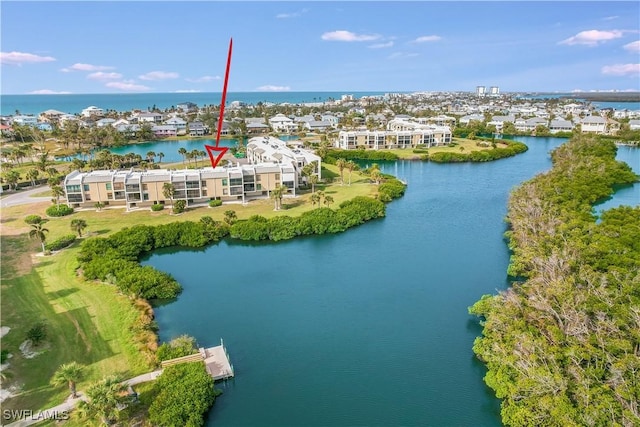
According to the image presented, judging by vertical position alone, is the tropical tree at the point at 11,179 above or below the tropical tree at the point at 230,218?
above

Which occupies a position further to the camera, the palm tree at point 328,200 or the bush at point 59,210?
the palm tree at point 328,200

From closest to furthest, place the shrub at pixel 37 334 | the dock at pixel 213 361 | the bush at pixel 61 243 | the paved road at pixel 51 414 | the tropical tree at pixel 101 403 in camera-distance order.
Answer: the tropical tree at pixel 101 403 < the paved road at pixel 51 414 < the dock at pixel 213 361 < the shrub at pixel 37 334 < the bush at pixel 61 243

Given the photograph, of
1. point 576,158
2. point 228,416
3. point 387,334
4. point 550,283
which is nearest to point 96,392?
point 228,416

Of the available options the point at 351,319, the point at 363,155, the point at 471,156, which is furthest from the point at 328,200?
the point at 471,156

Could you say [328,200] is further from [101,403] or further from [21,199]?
[21,199]

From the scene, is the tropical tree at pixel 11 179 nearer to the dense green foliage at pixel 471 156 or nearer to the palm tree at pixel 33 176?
the palm tree at pixel 33 176

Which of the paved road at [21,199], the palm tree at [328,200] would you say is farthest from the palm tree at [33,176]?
the palm tree at [328,200]
